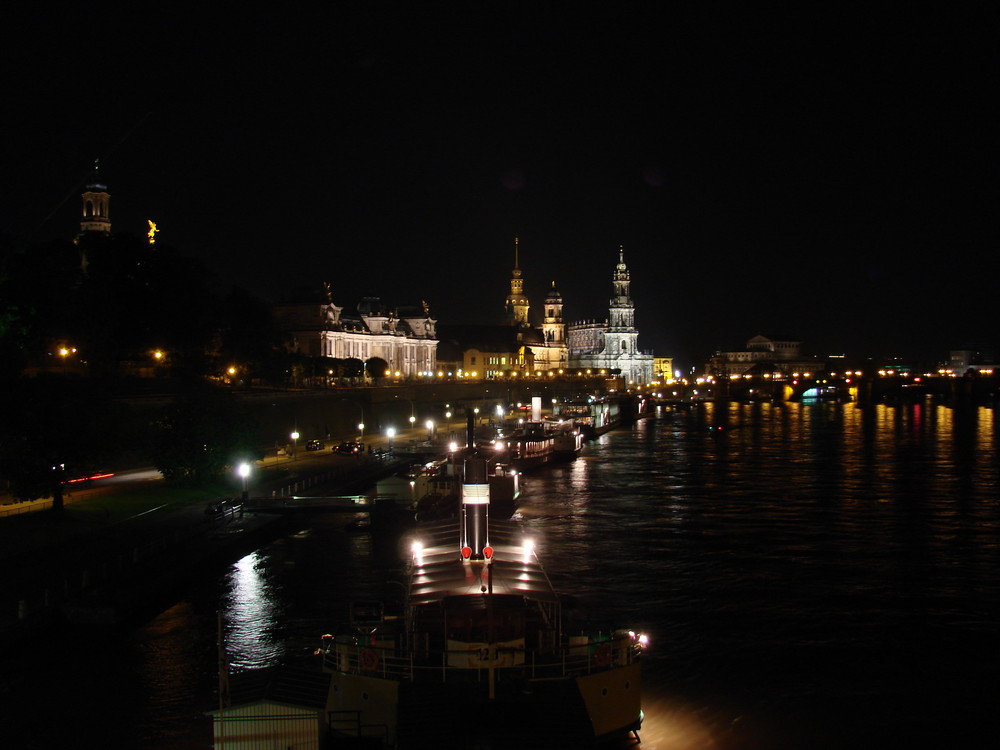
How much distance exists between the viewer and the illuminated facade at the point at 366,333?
108812 mm

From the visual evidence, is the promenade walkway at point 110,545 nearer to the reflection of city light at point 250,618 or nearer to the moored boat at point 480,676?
the reflection of city light at point 250,618

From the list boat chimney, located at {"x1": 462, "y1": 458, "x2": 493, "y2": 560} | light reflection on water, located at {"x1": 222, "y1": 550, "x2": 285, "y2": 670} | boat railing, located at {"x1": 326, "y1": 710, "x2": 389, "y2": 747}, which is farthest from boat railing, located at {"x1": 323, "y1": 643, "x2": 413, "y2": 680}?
light reflection on water, located at {"x1": 222, "y1": 550, "x2": 285, "y2": 670}

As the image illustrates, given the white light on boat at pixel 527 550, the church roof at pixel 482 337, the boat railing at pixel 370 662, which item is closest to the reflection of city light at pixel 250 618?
the boat railing at pixel 370 662

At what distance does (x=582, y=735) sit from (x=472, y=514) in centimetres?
764

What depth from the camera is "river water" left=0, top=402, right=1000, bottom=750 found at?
18.1 m

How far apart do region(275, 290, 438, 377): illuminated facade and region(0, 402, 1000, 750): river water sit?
195 feet

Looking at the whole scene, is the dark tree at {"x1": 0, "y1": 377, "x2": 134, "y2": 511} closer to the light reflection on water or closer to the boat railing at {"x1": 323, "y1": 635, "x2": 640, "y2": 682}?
the light reflection on water

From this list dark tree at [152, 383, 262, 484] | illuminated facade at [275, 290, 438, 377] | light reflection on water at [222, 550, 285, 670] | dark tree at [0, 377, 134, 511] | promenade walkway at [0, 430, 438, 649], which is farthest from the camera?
illuminated facade at [275, 290, 438, 377]

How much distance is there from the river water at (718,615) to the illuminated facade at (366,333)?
5940 cm

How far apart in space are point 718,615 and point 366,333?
10045 centimetres

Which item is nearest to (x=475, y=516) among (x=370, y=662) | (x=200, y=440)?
(x=370, y=662)

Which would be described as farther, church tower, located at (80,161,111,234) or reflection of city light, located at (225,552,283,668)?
church tower, located at (80,161,111,234)

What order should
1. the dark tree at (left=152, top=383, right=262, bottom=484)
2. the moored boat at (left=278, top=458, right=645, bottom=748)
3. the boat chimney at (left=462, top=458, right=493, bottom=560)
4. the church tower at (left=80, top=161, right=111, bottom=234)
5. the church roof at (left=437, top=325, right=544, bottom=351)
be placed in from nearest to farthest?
1. the moored boat at (left=278, top=458, right=645, bottom=748)
2. the boat chimney at (left=462, top=458, right=493, bottom=560)
3. the dark tree at (left=152, top=383, right=262, bottom=484)
4. the church tower at (left=80, top=161, right=111, bottom=234)
5. the church roof at (left=437, top=325, right=544, bottom=351)

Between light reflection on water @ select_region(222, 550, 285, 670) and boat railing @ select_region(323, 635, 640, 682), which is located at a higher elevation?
boat railing @ select_region(323, 635, 640, 682)
